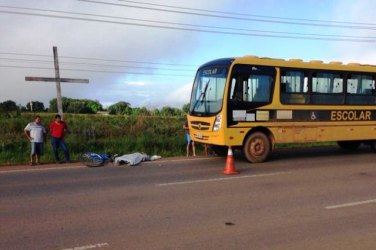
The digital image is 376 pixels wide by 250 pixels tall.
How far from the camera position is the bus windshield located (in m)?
13.0

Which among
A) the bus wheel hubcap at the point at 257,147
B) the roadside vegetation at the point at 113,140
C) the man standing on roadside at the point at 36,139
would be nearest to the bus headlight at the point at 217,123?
the bus wheel hubcap at the point at 257,147

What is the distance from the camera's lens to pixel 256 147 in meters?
13.4

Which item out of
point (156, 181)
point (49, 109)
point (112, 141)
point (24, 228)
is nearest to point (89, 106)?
point (49, 109)

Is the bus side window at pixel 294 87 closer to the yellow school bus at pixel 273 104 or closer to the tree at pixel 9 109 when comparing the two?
the yellow school bus at pixel 273 104

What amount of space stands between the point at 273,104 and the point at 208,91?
2039mm

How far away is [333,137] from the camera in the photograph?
14.8m

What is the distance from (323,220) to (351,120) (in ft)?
30.8

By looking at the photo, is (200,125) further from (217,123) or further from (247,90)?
(247,90)

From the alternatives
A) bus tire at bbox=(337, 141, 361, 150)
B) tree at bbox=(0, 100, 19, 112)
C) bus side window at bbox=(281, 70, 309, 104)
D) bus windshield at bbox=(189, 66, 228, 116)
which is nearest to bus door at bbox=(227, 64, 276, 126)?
bus windshield at bbox=(189, 66, 228, 116)

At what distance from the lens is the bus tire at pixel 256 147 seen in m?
13.3

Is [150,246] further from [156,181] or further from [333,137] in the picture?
[333,137]

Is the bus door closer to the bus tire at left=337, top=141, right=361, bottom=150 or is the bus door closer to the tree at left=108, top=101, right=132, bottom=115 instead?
the bus tire at left=337, top=141, right=361, bottom=150

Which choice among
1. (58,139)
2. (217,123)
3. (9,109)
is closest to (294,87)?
(217,123)

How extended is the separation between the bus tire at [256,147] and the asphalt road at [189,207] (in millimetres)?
727
